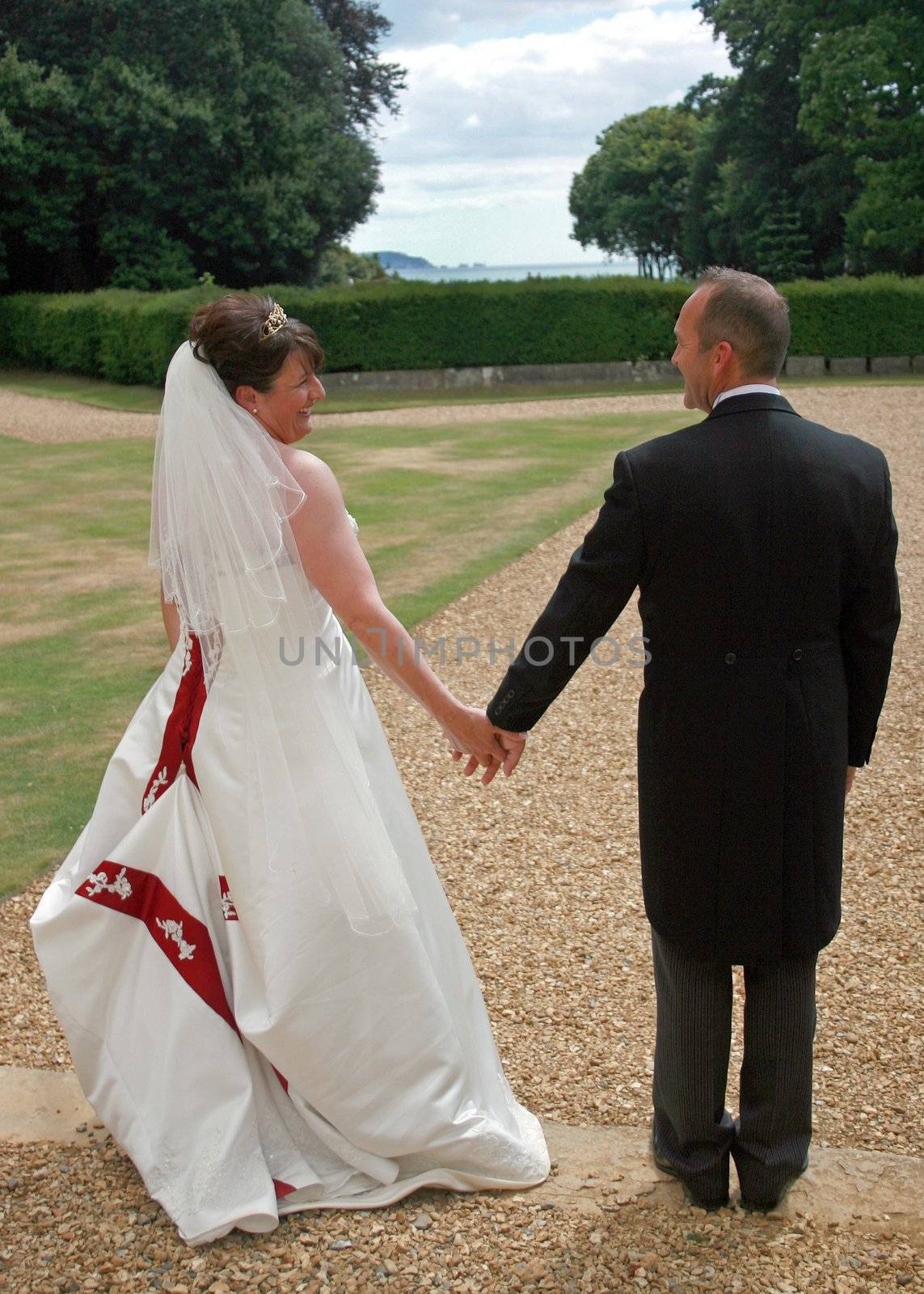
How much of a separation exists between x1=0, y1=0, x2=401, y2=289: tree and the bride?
27559mm

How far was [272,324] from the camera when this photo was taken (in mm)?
2678

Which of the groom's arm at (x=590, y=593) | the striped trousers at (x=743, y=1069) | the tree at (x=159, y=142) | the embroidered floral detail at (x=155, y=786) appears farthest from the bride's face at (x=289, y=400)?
the tree at (x=159, y=142)

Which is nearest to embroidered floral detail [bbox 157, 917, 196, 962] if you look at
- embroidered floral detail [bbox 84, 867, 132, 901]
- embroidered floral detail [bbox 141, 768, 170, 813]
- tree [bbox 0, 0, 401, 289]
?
embroidered floral detail [bbox 84, 867, 132, 901]

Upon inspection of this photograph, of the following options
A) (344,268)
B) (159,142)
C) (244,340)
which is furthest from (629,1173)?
(344,268)

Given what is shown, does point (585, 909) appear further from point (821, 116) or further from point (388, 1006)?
Answer: point (821, 116)

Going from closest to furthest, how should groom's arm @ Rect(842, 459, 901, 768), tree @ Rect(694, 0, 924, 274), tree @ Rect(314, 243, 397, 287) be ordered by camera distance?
1. groom's arm @ Rect(842, 459, 901, 768)
2. tree @ Rect(694, 0, 924, 274)
3. tree @ Rect(314, 243, 397, 287)

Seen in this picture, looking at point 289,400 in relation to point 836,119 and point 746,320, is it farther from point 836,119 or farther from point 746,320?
point 836,119

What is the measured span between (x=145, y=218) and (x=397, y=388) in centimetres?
978

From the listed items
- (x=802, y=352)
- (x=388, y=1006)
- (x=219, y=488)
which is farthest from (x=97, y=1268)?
(x=802, y=352)

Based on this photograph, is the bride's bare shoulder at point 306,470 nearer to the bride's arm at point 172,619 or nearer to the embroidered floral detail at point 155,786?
the bride's arm at point 172,619

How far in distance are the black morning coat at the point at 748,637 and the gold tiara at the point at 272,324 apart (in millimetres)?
840

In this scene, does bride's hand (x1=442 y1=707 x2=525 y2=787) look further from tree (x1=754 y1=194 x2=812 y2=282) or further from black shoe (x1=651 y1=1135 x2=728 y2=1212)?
tree (x1=754 y1=194 x2=812 y2=282)

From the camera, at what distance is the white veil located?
2.63 metres

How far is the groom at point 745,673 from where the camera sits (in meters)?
2.36
